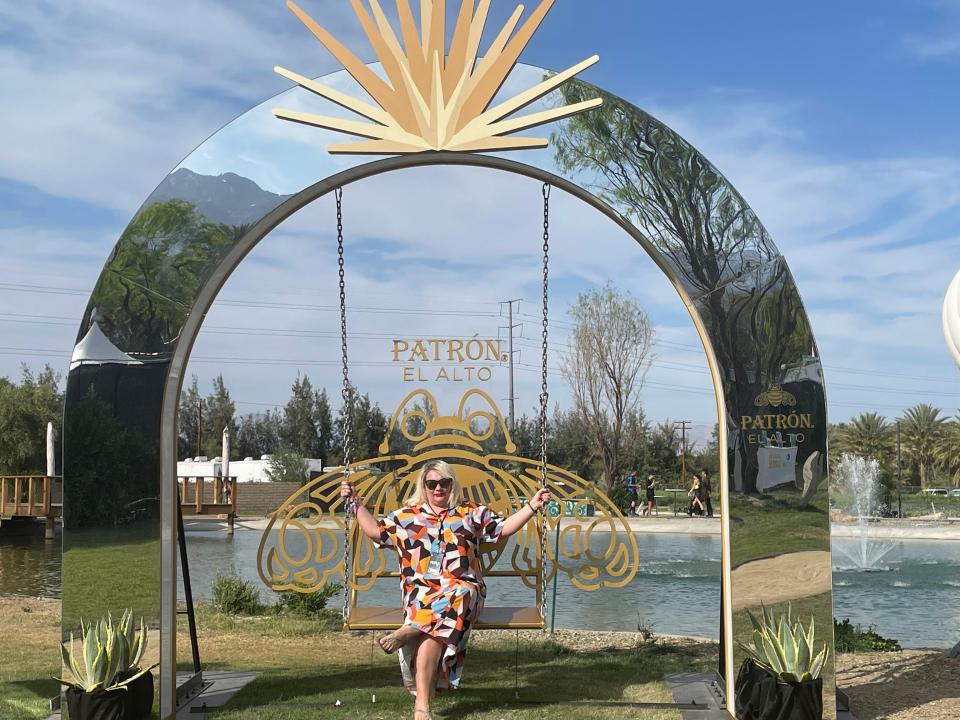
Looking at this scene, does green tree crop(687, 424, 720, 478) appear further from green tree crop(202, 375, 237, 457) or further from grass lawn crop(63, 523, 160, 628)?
grass lawn crop(63, 523, 160, 628)

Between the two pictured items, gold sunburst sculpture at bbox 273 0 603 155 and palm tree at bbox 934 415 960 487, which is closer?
gold sunburst sculpture at bbox 273 0 603 155

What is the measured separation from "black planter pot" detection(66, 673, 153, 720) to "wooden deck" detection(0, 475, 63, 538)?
1062 cm

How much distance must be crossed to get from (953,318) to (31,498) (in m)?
12.4

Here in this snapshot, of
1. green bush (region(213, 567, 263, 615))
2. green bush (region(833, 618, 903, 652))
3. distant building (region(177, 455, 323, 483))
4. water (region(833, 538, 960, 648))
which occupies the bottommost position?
water (region(833, 538, 960, 648))

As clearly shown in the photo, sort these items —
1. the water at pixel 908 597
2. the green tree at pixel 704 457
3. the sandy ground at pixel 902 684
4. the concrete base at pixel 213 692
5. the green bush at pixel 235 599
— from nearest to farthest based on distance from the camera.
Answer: the concrete base at pixel 213 692
the sandy ground at pixel 902 684
the green bush at pixel 235 599
the water at pixel 908 597
the green tree at pixel 704 457

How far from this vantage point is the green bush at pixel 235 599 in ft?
29.5

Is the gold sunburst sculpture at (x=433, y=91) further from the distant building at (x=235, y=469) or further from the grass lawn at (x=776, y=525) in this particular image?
the distant building at (x=235, y=469)

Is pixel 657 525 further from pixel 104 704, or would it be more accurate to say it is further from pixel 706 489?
pixel 104 704

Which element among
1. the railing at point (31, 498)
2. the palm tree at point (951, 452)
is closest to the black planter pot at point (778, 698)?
the railing at point (31, 498)

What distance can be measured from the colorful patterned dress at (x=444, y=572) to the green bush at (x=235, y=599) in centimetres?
528

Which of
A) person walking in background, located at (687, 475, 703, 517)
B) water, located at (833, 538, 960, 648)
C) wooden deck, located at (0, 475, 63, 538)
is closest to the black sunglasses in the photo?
water, located at (833, 538, 960, 648)

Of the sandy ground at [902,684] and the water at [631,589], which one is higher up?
the sandy ground at [902,684]

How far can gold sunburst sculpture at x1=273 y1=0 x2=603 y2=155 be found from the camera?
400 cm

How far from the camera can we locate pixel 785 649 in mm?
3926
